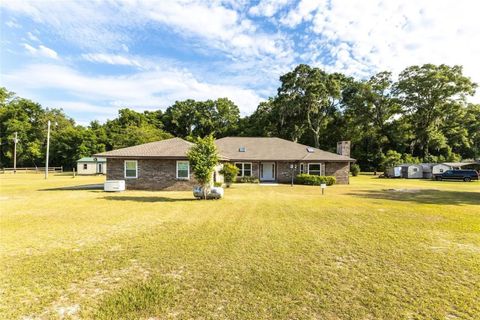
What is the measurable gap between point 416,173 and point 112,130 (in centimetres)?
6025

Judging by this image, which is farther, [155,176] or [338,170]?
[338,170]

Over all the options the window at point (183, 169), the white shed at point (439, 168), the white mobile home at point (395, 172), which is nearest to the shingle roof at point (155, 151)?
the window at point (183, 169)

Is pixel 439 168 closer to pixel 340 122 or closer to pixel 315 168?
pixel 340 122

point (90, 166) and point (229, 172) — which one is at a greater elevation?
point (90, 166)

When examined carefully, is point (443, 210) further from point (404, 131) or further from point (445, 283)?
point (404, 131)

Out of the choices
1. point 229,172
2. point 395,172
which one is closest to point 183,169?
point 229,172

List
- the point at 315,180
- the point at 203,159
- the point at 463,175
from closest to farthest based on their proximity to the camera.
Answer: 1. the point at 203,159
2. the point at 315,180
3. the point at 463,175

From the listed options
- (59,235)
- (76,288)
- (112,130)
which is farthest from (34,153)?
(76,288)

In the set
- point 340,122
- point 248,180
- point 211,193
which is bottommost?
point 211,193

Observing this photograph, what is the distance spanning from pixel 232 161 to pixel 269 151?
186 inches

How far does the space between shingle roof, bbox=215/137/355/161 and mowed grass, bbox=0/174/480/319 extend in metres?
16.6

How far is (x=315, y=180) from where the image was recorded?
2422 centimetres

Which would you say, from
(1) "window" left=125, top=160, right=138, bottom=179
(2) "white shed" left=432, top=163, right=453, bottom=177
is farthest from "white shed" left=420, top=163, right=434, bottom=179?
(1) "window" left=125, top=160, right=138, bottom=179

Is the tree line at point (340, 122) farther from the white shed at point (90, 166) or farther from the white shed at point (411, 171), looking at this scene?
the white shed at point (90, 166)
